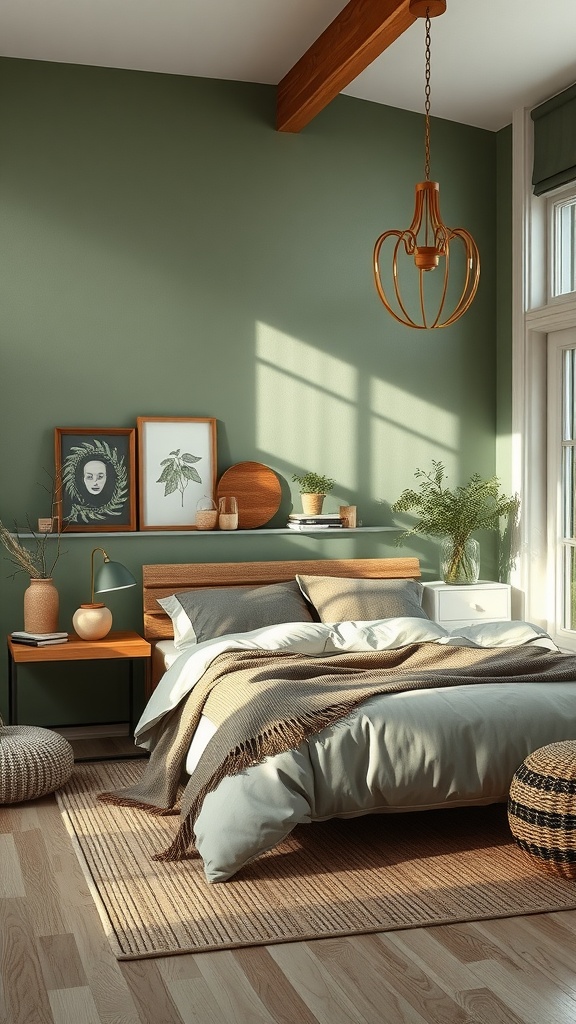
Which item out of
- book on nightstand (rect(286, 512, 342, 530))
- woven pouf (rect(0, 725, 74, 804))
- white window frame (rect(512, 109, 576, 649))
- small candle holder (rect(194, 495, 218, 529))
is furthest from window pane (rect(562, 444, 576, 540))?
woven pouf (rect(0, 725, 74, 804))

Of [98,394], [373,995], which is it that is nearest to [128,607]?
[98,394]

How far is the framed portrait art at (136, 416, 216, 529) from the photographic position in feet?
17.6

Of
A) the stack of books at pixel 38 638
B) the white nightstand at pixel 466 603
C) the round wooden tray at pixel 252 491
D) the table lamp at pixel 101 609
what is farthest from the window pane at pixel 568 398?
the stack of books at pixel 38 638

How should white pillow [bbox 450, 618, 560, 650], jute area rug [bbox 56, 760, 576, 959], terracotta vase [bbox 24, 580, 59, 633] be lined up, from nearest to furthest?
1. jute area rug [bbox 56, 760, 576, 959]
2. white pillow [bbox 450, 618, 560, 650]
3. terracotta vase [bbox 24, 580, 59, 633]

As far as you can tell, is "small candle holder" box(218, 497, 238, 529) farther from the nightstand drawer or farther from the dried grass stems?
the nightstand drawer

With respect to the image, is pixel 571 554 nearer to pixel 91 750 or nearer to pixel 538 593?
pixel 538 593

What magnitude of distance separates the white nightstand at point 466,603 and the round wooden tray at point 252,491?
0.90 m

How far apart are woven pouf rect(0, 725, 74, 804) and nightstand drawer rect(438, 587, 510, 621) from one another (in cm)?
212

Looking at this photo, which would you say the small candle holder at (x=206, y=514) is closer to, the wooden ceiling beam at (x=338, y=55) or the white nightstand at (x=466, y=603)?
the white nightstand at (x=466, y=603)

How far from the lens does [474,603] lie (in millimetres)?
5562

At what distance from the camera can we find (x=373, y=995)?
8.41 ft

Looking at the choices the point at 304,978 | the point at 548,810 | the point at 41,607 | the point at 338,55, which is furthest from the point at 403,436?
the point at 304,978

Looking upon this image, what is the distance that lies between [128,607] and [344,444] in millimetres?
1438

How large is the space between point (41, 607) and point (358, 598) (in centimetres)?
148
